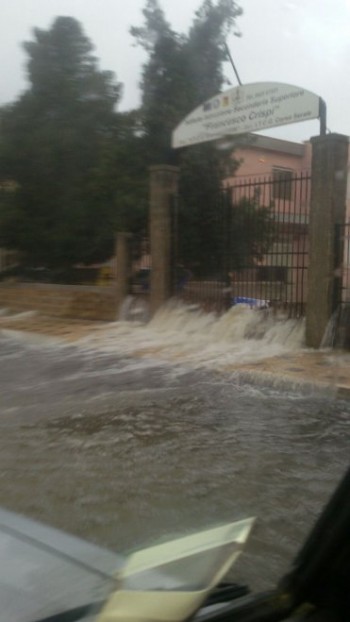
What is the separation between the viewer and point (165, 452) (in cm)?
539

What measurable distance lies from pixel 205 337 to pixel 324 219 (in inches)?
114

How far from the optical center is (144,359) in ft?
32.1

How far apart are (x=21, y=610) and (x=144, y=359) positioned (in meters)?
8.35

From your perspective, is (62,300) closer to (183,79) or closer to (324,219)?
(183,79)

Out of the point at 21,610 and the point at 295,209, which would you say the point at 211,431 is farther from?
the point at 295,209

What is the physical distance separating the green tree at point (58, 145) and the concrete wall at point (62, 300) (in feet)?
3.25

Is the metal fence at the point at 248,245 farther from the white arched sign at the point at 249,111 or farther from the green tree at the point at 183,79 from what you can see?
the green tree at the point at 183,79

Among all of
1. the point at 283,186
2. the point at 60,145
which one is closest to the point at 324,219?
the point at 283,186

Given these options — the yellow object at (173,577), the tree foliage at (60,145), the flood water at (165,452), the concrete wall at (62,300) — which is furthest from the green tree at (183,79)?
the yellow object at (173,577)

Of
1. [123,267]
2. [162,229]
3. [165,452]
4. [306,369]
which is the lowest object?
[165,452]

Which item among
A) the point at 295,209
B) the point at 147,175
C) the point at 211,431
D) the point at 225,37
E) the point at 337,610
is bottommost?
the point at 211,431

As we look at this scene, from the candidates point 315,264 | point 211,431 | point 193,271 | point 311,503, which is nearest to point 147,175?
point 193,271

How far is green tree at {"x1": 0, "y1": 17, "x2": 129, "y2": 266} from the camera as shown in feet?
53.1

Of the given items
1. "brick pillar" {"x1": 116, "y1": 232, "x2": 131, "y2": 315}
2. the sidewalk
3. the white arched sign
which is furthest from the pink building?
"brick pillar" {"x1": 116, "y1": 232, "x2": 131, "y2": 315}
